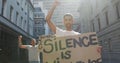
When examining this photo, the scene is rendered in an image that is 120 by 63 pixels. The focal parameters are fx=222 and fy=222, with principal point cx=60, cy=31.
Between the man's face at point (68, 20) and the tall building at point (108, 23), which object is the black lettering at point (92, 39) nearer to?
the man's face at point (68, 20)

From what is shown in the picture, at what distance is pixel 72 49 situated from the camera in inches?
138

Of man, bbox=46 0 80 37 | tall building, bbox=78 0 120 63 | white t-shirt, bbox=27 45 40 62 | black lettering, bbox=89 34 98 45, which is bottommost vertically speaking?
white t-shirt, bbox=27 45 40 62

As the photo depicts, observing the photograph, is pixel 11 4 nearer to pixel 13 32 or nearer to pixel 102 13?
pixel 13 32

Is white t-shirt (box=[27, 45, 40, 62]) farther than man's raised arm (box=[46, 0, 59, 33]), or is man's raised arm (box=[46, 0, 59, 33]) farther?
white t-shirt (box=[27, 45, 40, 62])

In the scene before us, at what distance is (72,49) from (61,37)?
0.27 metres

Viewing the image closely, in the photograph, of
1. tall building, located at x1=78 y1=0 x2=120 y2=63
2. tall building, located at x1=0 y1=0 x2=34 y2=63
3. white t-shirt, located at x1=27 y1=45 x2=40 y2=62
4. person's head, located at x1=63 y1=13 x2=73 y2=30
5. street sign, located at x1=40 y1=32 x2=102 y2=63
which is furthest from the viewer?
tall building, located at x1=78 y1=0 x2=120 y2=63

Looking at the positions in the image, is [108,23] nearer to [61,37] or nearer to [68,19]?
[68,19]

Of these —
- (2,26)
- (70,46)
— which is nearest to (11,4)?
(2,26)

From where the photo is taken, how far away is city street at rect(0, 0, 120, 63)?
3.47m

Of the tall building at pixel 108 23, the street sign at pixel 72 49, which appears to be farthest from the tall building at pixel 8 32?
the street sign at pixel 72 49

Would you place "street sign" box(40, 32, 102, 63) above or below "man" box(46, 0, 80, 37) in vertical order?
below

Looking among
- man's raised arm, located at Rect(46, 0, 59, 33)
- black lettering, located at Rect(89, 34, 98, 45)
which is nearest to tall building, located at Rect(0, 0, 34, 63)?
man's raised arm, located at Rect(46, 0, 59, 33)

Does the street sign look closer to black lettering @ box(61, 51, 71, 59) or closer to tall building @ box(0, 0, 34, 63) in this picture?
black lettering @ box(61, 51, 71, 59)

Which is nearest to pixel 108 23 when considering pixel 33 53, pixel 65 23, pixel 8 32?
pixel 8 32
